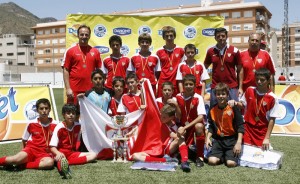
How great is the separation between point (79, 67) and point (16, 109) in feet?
8.24

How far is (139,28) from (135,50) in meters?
0.57

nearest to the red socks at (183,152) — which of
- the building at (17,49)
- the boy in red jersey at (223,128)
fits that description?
the boy in red jersey at (223,128)

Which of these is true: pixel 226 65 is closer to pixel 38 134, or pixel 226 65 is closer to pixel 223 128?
pixel 223 128

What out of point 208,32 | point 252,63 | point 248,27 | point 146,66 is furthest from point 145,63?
point 248,27

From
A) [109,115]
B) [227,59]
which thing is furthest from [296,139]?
[109,115]

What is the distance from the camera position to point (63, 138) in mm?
5559

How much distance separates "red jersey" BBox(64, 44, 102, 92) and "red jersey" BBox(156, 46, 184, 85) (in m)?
1.29

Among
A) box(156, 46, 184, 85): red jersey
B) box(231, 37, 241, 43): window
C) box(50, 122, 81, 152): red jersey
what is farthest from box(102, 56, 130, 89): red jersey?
box(231, 37, 241, 43): window

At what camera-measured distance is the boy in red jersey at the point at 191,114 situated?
5730 mm

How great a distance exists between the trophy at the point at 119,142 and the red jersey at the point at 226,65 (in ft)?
6.14

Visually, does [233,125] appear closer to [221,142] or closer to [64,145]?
[221,142]

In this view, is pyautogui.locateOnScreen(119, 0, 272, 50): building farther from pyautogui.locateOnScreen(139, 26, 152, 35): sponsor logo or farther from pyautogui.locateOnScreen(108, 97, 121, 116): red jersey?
A: pyautogui.locateOnScreen(108, 97, 121, 116): red jersey

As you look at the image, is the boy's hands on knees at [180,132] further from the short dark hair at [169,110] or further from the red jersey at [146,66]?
the red jersey at [146,66]

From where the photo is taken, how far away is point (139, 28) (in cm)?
955
